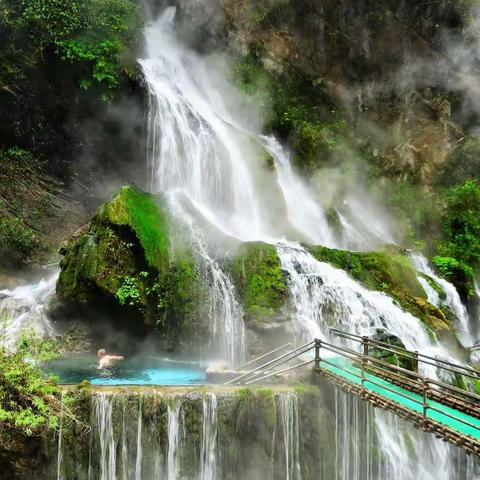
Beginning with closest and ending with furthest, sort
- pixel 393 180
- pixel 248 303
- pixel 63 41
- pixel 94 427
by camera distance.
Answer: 1. pixel 94 427
2. pixel 248 303
3. pixel 63 41
4. pixel 393 180

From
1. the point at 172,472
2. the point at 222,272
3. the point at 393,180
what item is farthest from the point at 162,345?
the point at 393,180

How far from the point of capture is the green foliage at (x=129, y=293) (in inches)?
438

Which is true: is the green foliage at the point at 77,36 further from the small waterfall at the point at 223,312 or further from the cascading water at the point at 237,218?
the small waterfall at the point at 223,312

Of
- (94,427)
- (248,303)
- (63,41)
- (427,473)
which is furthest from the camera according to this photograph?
(63,41)

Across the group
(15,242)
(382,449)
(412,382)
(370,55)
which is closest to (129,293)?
(15,242)

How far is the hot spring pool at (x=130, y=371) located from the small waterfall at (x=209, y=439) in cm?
208

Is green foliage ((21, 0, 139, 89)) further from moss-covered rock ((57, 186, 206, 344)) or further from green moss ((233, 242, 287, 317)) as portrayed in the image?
green moss ((233, 242, 287, 317))

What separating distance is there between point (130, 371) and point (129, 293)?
181 centimetres

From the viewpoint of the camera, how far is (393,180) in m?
22.6

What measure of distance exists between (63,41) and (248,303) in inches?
512

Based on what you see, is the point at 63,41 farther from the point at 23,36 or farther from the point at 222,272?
the point at 222,272

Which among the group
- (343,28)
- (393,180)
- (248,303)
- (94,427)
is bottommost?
(94,427)

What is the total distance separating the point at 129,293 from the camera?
440 inches

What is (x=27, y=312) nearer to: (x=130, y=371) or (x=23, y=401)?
(x=130, y=371)
